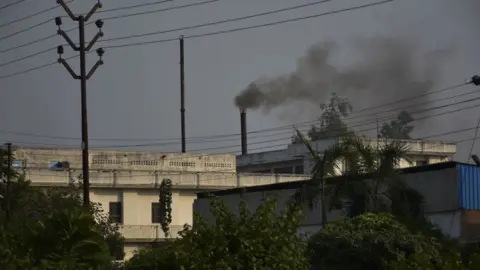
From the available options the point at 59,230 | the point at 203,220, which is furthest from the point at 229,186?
the point at 203,220

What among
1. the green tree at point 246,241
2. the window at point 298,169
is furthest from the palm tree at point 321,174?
the window at point 298,169

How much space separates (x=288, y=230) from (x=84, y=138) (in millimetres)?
20244

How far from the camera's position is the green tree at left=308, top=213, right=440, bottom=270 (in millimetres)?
26688

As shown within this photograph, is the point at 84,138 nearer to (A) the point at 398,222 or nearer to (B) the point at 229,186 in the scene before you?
(A) the point at 398,222

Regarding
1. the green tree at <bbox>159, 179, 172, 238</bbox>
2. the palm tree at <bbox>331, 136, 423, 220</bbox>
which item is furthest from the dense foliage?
the green tree at <bbox>159, 179, 172, 238</bbox>

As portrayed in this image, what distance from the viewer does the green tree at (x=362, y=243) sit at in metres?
26.7

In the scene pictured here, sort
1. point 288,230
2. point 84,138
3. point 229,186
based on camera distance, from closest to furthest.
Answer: point 288,230
point 84,138
point 229,186

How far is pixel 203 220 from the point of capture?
1612 cm

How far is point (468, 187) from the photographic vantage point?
1329 inches

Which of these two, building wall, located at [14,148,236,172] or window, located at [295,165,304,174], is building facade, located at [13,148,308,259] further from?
window, located at [295,165,304,174]

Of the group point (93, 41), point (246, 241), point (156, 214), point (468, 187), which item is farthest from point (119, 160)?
point (246, 241)

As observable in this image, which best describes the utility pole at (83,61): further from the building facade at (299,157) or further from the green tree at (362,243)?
the building facade at (299,157)

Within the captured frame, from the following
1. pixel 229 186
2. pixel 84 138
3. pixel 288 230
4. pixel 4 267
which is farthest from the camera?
pixel 229 186

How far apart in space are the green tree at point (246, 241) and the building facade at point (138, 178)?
38902 mm
